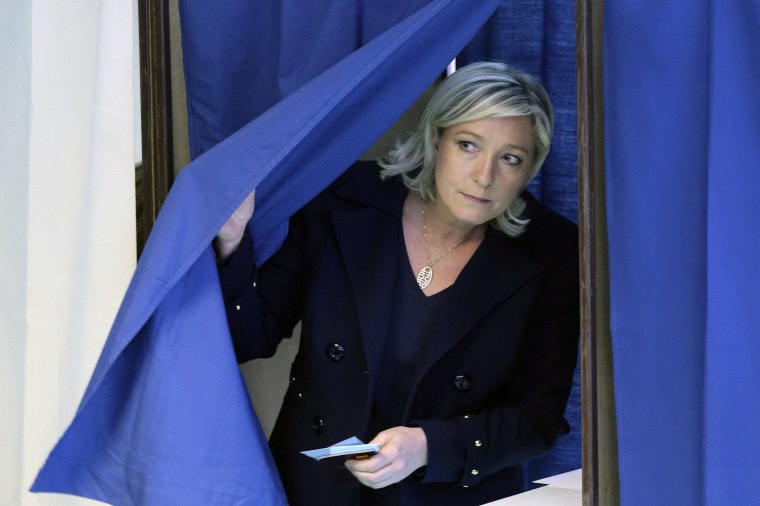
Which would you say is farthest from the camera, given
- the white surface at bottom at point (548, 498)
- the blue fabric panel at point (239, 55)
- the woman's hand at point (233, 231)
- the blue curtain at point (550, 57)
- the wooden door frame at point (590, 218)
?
the blue curtain at point (550, 57)

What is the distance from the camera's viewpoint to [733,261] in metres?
1.75

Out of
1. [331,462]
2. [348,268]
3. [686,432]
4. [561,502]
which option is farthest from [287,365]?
[686,432]

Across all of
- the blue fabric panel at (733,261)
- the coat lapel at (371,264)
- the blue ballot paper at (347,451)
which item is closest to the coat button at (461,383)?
the coat lapel at (371,264)

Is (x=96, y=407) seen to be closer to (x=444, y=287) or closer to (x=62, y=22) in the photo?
(x=444, y=287)

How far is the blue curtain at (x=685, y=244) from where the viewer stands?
5.68 feet

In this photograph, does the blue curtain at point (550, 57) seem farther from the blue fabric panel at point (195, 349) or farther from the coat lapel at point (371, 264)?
the blue fabric panel at point (195, 349)

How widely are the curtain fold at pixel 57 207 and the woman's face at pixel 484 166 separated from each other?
71 centimetres

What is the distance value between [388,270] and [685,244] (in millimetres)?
781

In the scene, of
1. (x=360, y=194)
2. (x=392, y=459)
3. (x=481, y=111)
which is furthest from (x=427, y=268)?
(x=392, y=459)

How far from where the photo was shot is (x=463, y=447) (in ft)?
7.45

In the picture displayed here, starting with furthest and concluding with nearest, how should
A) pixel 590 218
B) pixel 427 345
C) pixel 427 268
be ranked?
pixel 427 268 → pixel 427 345 → pixel 590 218

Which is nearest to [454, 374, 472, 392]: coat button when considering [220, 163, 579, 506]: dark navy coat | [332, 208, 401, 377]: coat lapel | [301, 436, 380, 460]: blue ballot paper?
[220, 163, 579, 506]: dark navy coat

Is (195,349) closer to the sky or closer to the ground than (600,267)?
closer to the ground

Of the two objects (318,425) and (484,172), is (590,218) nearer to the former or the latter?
(484,172)
